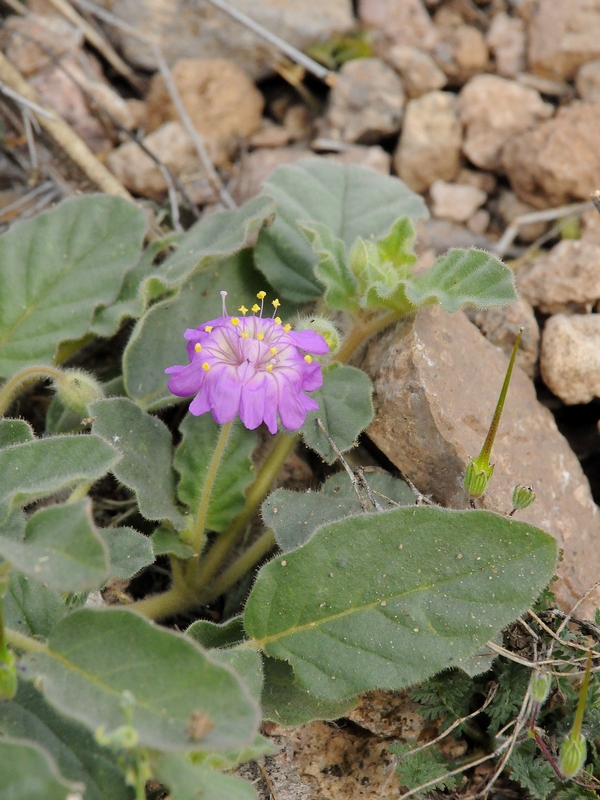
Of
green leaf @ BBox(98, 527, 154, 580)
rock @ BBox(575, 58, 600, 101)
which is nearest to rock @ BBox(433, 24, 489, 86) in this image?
rock @ BBox(575, 58, 600, 101)

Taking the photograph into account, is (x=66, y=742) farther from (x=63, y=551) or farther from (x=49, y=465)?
(x=49, y=465)

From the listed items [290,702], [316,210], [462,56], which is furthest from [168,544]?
[462,56]

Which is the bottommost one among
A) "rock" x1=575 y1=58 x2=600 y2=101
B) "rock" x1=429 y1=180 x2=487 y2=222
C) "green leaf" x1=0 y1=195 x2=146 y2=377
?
"rock" x1=429 y1=180 x2=487 y2=222

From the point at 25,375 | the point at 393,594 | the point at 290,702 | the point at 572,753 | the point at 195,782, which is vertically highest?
the point at 25,375

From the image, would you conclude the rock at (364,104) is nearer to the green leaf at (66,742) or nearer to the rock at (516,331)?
the rock at (516,331)

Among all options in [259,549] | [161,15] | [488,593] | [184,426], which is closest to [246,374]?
[184,426]

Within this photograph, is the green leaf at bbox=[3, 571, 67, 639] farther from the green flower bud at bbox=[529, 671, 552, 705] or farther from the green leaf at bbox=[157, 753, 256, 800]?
the green flower bud at bbox=[529, 671, 552, 705]
